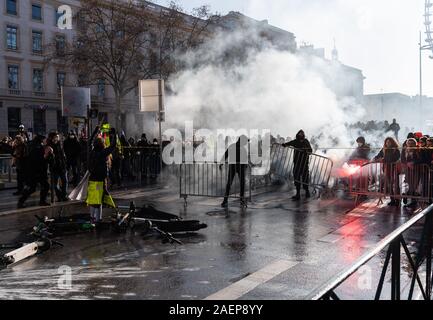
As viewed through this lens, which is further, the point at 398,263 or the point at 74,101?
the point at 74,101

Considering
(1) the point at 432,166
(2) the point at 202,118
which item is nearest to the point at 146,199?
(1) the point at 432,166

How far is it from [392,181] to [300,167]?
2.30 metres

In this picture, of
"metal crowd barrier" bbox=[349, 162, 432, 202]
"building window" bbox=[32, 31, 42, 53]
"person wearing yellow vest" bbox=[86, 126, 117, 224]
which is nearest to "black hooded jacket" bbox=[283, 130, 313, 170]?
"metal crowd barrier" bbox=[349, 162, 432, 202]

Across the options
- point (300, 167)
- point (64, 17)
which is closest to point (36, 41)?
point (64, 17)

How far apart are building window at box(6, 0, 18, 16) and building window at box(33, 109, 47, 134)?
889 cm

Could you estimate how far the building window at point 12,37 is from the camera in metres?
40.1

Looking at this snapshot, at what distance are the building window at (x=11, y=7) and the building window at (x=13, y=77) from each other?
4.77m

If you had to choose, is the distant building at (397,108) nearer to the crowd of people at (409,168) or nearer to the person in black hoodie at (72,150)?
the crowd of people at (409,168)

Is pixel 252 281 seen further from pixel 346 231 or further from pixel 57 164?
pixel 57 164

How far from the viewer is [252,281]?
16.0 feet

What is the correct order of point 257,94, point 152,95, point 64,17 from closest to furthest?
1. point 152,95
2. point 257,94
3. point 64,17

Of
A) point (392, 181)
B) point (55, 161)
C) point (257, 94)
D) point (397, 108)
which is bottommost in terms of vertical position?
point (392, 181)

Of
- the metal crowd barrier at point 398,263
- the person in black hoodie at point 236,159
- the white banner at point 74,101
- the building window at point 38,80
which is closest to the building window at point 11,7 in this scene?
the building window at point 38,80
